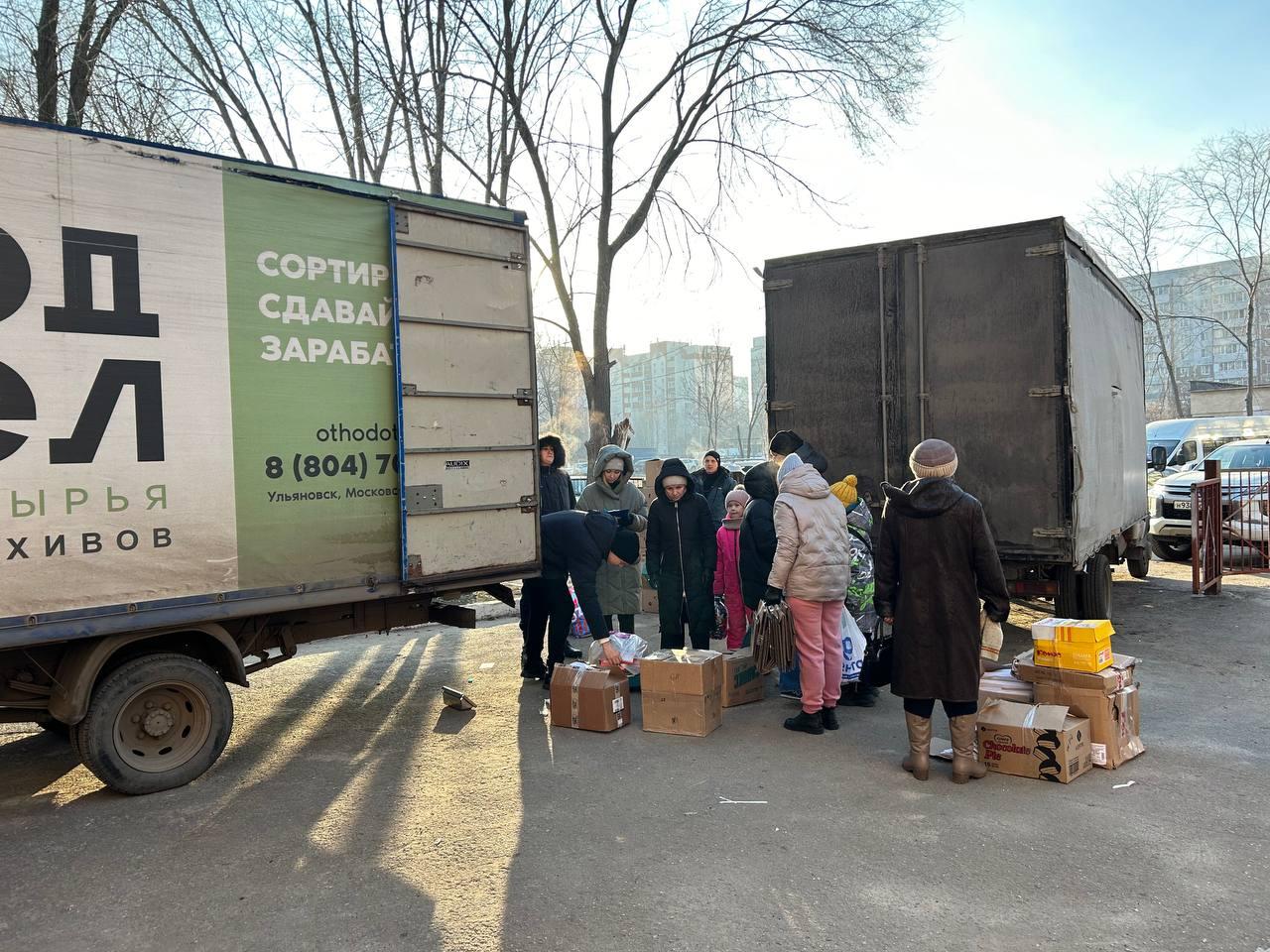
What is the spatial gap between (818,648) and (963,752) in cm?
115

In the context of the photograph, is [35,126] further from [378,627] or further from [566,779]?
[566,779]

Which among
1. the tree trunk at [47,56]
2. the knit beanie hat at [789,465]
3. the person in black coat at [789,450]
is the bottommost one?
the knit beanie hat at [789,465]

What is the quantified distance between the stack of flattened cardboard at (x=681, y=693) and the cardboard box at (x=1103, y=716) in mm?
1916

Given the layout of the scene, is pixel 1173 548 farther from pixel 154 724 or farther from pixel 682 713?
pixel 154 724

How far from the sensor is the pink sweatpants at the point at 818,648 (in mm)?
5570

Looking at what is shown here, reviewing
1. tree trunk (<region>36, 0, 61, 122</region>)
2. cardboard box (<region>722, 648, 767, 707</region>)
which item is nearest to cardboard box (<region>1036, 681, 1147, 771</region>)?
cardboard box (<region>722, 648, 767, 707</region>)

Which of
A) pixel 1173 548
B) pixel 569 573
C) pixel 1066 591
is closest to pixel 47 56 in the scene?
pixel 569 573

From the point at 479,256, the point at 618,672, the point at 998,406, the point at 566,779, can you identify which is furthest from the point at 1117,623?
the point at 479,256

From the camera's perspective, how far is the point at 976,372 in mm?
6742

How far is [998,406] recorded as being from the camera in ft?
21.9

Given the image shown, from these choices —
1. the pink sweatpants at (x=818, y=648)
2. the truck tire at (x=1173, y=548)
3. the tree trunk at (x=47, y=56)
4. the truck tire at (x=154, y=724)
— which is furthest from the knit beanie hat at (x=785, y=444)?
the truck tire at (x=1173, y=548)

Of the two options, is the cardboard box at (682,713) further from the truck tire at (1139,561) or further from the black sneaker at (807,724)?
the truck tire at (1139,561)

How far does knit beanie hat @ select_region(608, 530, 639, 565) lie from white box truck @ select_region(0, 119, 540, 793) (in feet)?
2.73

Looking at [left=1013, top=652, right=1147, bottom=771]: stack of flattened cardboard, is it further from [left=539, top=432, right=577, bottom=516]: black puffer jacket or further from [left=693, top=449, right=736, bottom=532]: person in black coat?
[left=693, top=449, right=736, bottom=532]: person in black coat
